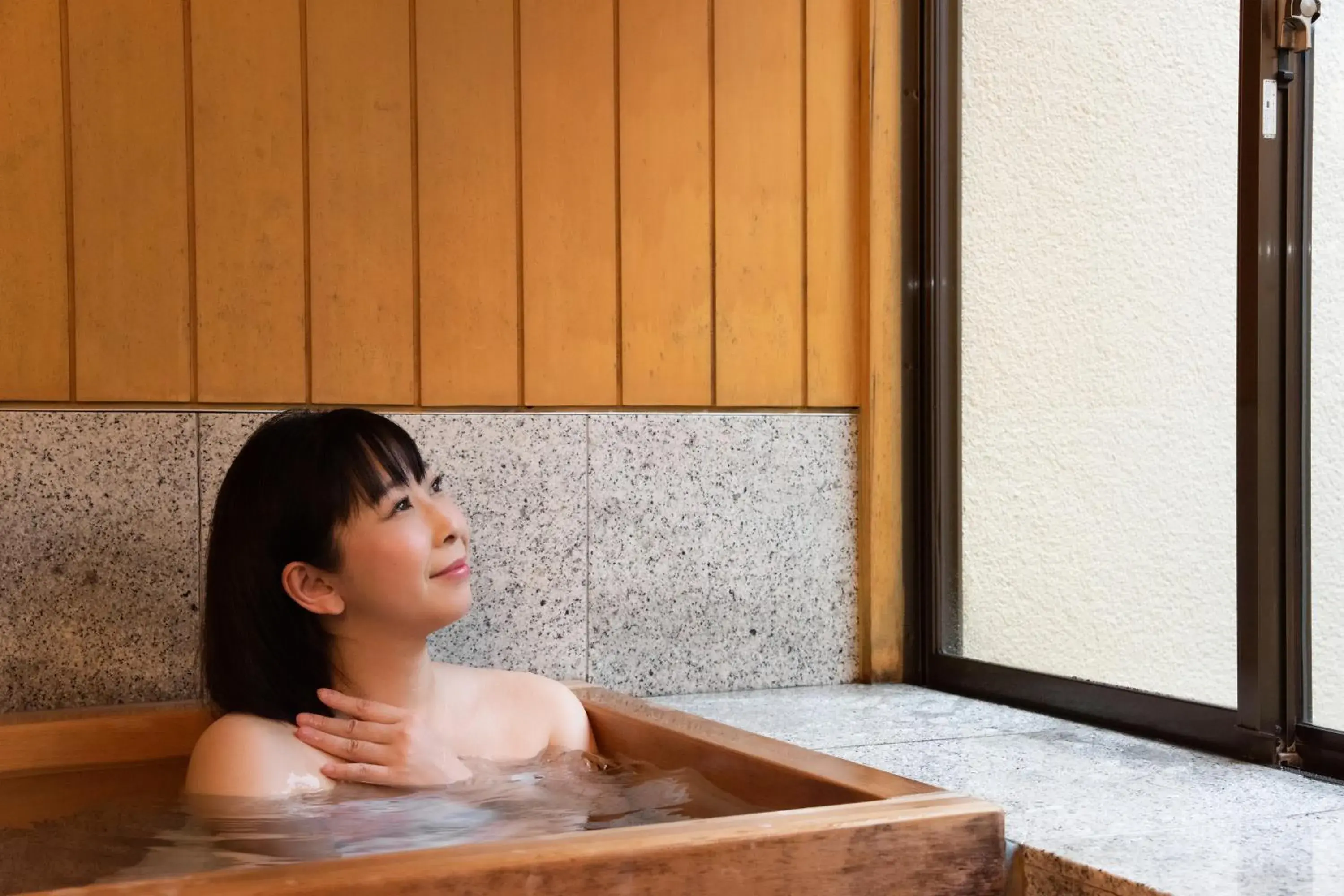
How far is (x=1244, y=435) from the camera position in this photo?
256cm

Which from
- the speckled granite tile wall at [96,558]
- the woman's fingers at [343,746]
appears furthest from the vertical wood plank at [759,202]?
the woman's fingers at [343,746]

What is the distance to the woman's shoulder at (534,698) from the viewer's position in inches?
101

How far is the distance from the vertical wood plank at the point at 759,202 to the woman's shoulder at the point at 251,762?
60.1 inches

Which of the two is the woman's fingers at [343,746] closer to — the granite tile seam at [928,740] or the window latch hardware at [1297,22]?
the granite tile seam at [928,740]

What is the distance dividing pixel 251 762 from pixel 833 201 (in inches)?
83.2

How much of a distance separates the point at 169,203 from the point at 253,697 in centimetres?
117

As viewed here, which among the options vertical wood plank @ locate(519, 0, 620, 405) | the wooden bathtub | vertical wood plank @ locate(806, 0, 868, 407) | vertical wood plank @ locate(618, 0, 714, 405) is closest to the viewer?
the wooden bathtub

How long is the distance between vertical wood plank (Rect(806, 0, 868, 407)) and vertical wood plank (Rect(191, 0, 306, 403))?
129 cm

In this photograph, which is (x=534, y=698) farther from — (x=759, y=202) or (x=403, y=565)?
(x=759, y=202)

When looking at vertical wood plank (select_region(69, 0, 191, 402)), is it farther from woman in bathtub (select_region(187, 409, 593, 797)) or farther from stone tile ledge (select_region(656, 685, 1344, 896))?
stone tile ledge (select_region(656, 685, 1344, 896))

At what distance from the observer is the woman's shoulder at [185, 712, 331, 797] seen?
212 cm

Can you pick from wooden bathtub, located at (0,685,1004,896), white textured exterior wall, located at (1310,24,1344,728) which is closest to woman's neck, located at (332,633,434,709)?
wooden bathtub, located at (0,685,1004,896)

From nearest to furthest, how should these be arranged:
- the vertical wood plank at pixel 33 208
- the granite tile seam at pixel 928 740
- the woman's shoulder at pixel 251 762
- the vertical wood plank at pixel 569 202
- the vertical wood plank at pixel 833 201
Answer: the woman's shoulder at pixel 251 762, the granite tile seam at pixel 928 740, the vertical wood plank at pixel 33 208, the vertical wood plank at pixel 569 202, the vertical wood plank at pixel 833 201

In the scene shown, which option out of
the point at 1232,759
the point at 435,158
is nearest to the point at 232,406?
the point at 435,158
